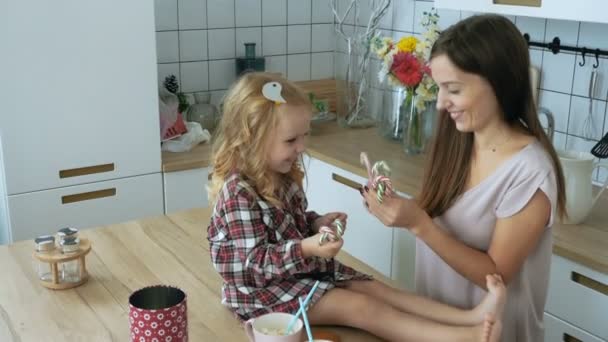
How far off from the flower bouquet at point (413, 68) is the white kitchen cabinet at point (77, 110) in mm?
887

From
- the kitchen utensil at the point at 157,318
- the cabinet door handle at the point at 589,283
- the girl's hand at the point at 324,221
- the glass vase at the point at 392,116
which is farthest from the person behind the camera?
the glass vase at the point at 392,116

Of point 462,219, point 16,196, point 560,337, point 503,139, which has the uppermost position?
point 503,139

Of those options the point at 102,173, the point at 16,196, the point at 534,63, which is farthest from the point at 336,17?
the point at 16,196

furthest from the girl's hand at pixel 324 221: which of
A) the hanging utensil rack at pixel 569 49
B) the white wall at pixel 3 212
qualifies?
the white wall at pixel 3 212

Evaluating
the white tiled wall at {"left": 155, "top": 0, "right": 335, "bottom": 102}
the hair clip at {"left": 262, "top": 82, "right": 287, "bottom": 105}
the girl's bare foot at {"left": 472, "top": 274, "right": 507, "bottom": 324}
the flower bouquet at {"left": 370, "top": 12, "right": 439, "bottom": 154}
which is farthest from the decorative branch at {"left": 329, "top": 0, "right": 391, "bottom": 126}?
the girl's bare foot at {"left": 472, "top": 274, "right": 507, "bottom": 324}

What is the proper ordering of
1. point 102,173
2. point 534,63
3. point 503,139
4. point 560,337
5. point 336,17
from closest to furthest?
1. point 503,139
2. point 560,337
3. point 534,63
4. point 102,173
5. point 336,17

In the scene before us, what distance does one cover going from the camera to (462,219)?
154 cm

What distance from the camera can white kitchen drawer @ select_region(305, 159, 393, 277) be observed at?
2596 mm

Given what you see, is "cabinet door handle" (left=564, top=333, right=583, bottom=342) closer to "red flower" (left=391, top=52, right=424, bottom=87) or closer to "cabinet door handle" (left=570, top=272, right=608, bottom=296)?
"cabinet door handle" (left=570, top=272, right=608, bottom=296)

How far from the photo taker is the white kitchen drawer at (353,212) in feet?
8.52

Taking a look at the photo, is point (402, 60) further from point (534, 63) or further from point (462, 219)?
point (462, 219)

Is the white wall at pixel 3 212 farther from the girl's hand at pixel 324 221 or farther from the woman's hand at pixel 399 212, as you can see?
the woman's hand at pixel 399 212

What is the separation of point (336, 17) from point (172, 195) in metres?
1.24

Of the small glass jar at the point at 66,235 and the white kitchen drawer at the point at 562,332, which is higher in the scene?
the small glass jar at the point at 66,235
